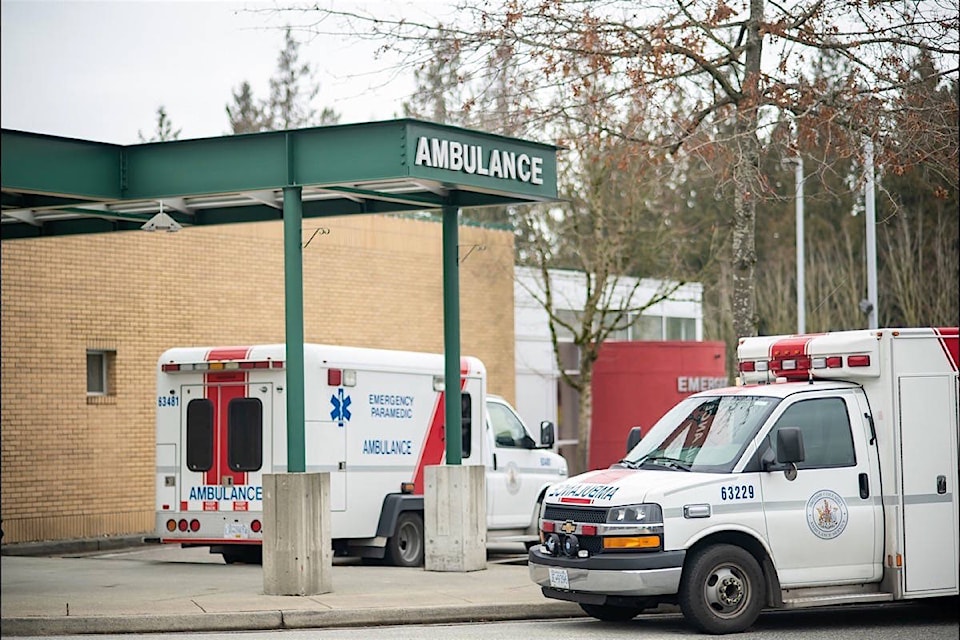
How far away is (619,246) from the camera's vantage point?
27516 mm

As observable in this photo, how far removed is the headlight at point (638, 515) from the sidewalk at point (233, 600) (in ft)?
7.20

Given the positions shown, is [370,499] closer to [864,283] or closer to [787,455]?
[787,455]

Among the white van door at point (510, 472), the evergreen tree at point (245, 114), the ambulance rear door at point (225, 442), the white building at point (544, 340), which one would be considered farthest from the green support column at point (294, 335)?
the evergreen tree at point (245, 114)

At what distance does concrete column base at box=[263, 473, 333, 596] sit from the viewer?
1368cm

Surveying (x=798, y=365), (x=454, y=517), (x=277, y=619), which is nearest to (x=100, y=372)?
(x=454, y=517)

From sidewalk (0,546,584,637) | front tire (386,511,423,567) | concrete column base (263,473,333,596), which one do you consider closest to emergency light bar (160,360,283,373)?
sidewalk (0,546,584,637)

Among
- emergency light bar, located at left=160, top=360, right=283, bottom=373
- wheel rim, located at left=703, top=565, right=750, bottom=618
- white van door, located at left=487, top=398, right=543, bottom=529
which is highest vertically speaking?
emergency light bar, located at left=160, top=360, right=283, bottom=373

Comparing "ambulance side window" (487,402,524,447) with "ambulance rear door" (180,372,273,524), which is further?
"ambulance side window" (487,402,524,447)

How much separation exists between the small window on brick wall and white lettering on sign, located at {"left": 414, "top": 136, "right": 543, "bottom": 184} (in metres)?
8.49

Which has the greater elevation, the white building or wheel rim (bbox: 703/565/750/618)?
the white building

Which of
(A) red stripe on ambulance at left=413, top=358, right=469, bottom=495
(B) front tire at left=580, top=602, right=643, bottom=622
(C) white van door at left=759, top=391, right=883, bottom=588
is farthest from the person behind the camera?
(A) red stripe on ambulance at left=413, top=358, right=469, bottom=495

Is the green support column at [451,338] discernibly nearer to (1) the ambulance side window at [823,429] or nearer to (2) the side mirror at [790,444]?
(1) the ambulance side window at [823,429]

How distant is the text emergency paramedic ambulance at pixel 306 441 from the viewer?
16.6 m

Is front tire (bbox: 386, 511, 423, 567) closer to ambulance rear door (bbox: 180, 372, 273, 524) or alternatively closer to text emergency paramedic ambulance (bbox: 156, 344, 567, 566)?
text emergency paramedic ambulance (bbox: 156, 344, 567, 566)
